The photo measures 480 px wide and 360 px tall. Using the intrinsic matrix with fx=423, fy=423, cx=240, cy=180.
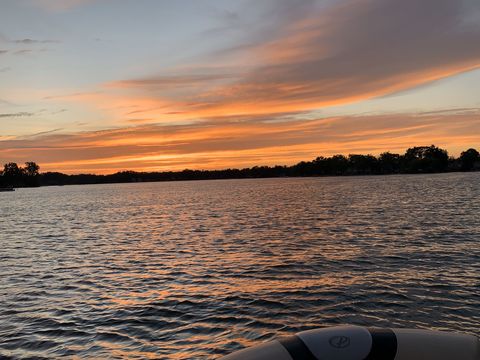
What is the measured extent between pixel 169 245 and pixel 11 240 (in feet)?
54.0

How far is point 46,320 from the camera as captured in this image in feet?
44.4

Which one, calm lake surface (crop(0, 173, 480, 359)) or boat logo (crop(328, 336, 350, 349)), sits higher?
boat logo (crop(328, 336, 350, 349))

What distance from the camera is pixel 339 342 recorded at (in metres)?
5.16

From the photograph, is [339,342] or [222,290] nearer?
[339,342]

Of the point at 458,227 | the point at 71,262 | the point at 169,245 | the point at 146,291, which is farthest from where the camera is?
the point at 458,227

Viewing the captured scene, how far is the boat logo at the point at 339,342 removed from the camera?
16.7 ft

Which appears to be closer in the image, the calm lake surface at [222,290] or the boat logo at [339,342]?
the boat logo at [339,342]

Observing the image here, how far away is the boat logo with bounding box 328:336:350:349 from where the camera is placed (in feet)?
16.7

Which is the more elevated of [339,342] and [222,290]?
[339,342]

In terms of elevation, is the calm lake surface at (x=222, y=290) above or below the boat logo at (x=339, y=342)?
below

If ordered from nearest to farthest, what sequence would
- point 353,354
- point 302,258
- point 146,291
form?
point 353,354 < point 146,291 < point 302,258

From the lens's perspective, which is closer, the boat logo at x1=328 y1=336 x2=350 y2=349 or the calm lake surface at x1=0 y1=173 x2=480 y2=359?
the boat logo at x1=328 y1=336 x2=350 y2=349

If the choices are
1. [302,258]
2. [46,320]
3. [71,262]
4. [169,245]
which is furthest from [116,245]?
[46,320]

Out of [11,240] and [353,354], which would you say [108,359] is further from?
[11,240]
